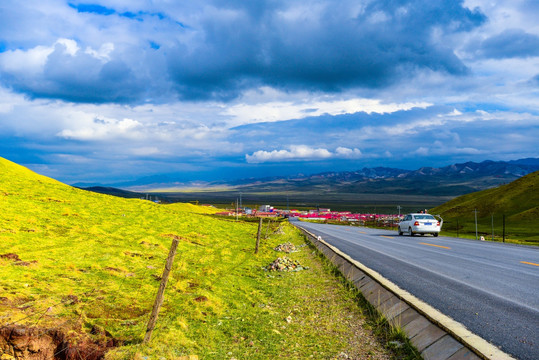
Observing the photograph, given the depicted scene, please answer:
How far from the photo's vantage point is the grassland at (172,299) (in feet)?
24.8

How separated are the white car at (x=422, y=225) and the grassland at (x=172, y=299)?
57.8 feet

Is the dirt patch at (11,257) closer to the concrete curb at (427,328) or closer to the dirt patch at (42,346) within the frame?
the dirt patch at (42,346)

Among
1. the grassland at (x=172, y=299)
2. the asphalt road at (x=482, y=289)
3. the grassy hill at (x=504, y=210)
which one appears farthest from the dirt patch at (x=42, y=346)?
the grassy hill at (x=504, y=210)

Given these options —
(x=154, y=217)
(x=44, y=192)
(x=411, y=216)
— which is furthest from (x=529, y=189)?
(x=44, y=192)

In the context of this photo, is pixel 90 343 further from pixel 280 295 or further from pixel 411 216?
pixel 411 216

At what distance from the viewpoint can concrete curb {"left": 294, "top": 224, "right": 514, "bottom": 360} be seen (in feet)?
17.9

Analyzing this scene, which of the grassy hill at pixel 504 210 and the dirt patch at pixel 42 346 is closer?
the dirt patch at pixel 42 346

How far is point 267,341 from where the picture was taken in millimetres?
7902

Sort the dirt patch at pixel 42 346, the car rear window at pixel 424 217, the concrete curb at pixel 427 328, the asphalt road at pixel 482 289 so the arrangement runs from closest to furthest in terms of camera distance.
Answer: the concrete curb at pixel 427 328 < the asphalt road at pixel 482 289 < the dirt patch at pixel 42 346 < the car rear window at pixel 424 217

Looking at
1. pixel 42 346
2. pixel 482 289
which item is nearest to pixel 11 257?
pixel 42 346

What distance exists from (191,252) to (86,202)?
15.8 m

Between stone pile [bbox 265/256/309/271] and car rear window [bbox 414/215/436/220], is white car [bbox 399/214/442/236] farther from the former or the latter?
stone pile [bbox 265/256/309/271]

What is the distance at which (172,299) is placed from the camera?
11.0 meters

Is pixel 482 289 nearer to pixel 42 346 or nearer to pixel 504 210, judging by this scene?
pixel 42 346
